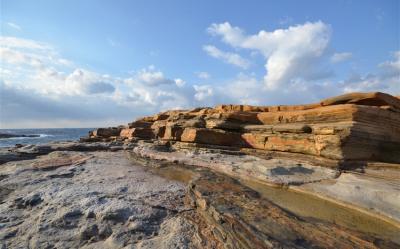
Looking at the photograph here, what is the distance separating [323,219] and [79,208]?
207 inches

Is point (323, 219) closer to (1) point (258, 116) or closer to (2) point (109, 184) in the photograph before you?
(2) point (109, 184)

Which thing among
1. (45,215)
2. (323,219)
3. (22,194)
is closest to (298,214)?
(323,219)

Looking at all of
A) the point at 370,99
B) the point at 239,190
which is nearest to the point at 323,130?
the point at 370,99

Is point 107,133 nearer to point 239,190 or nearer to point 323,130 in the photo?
point 323,130

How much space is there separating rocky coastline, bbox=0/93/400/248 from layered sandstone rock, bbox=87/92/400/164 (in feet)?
0.14

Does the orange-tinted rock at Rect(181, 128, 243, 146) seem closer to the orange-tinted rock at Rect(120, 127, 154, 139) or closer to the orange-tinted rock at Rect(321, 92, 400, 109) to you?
the orange-tinted rock at Rect(321, 92, 400, 109)

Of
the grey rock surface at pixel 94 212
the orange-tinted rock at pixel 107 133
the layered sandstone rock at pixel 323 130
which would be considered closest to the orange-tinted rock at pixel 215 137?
the layered sandstone rock at pixel 323 130

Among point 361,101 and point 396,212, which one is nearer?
point 396,212

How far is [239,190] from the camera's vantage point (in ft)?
24.2

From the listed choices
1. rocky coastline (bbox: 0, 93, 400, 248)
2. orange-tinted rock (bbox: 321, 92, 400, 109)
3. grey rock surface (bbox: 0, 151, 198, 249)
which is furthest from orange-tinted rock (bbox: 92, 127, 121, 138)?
orange-tinted rock (bbox: 321, 92, 400, 109)

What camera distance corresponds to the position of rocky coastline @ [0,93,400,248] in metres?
4.96

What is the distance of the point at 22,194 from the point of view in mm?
7410

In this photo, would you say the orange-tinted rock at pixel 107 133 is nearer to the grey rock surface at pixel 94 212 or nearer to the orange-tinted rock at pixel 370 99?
the grey rock surface at pixel 94 212

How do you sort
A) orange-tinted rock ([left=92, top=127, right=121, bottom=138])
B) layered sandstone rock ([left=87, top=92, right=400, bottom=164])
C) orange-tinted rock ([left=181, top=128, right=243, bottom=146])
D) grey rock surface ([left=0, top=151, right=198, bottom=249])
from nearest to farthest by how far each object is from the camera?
grey rock surface ([left=0, top=151, right=198, bottom=249])
layered sandstone rock ([left=87, top=92, right=400, bottom=164])
orange-tinted rock ([left=181, top=128, right=243, bottom=146])
orange-tinted rock ([left=92, top=127, right=121, bottom=138])
